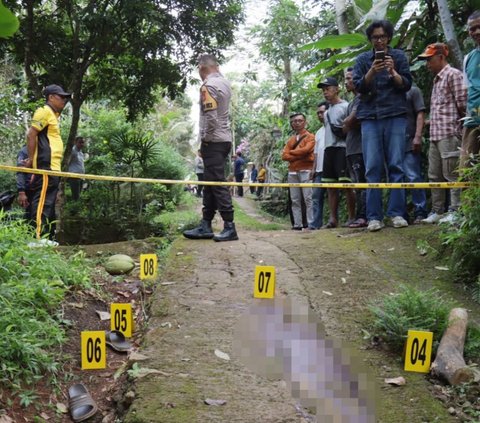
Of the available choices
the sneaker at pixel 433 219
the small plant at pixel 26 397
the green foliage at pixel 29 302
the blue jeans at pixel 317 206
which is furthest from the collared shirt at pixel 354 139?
the small plant at pixel 26 397

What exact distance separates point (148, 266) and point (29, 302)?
1272 mm

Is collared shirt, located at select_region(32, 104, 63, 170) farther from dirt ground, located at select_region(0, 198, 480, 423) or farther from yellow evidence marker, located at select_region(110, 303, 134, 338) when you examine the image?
yellow evidence marker, located at select_region(110, 303, 134, 338)

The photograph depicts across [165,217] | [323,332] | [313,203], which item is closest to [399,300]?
[323,332]

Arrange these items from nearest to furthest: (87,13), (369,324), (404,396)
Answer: (404,396)
(369,324)
(87,13)

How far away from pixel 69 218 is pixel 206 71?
189 inches

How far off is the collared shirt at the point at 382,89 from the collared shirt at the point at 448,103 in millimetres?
302

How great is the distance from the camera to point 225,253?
463 cm

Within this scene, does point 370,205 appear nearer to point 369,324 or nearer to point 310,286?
point 310,286

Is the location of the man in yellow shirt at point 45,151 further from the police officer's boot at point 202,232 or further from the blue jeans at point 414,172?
the blue jeans at point 414,172

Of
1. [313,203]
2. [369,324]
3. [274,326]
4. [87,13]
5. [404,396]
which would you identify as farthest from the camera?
[87,13]

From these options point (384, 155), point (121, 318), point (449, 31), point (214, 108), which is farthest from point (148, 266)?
point (449, 31)

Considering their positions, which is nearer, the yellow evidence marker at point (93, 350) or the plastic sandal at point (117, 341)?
the yellow evidence marker at point (93, 350)

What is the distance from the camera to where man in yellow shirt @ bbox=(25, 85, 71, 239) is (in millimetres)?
4938

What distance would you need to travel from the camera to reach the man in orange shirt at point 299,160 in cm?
670
